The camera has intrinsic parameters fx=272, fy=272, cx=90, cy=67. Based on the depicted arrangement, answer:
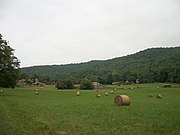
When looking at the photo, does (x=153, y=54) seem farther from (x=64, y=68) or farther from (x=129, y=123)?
(x=129, y=123)

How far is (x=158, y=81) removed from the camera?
126 meters

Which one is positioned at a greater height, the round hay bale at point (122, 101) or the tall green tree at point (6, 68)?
the tall green tree at point (6, 68)

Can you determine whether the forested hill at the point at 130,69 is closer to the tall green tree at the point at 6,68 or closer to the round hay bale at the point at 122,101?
the tall green tree at the point at 6,68

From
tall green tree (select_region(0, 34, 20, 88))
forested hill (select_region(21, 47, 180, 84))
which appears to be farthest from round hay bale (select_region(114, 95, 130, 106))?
forested hill (select_region(21, 47, 180, 84))

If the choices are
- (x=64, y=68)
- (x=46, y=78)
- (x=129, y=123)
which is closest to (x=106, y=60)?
(x=64, y=68)

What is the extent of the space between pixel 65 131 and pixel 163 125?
502 centimetres

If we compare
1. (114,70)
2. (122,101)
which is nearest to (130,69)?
(114,70)

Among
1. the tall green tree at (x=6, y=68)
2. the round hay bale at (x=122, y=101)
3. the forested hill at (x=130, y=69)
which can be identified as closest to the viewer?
the round hay bale at (x=122, y=101)

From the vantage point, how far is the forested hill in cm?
12288

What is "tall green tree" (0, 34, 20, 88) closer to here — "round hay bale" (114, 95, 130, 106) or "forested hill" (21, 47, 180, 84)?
"round hay bale" (114, 95, 130, 106)

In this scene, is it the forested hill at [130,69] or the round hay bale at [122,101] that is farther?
the forested hill at [130,69]

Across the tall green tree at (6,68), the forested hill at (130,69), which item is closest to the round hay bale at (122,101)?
the tall green tree at (6,68)

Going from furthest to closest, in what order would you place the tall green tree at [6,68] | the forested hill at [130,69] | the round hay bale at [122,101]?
the forested hill at [130,69] < the tall green tree at [6,68] < the round hay bale at [122,101]

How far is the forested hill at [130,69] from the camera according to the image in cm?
12288
